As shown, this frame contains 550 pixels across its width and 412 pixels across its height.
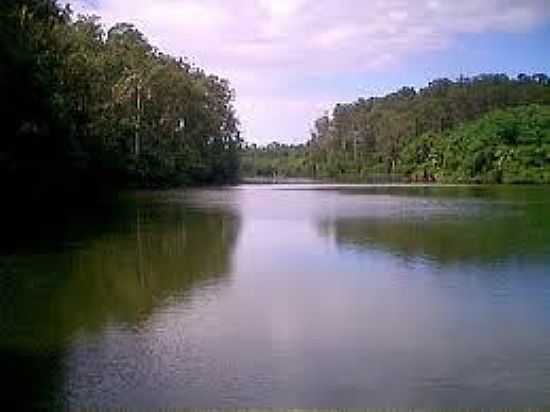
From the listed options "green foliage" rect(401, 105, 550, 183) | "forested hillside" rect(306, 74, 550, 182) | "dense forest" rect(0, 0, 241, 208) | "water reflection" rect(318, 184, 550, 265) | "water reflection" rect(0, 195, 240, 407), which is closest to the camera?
"water reflection" rect(0, 195, 240, 407)

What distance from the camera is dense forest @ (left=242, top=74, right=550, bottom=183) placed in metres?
102

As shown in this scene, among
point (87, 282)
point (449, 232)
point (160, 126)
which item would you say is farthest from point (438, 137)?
point (87, 282)

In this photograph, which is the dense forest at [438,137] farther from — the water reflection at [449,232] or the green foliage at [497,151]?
the water reflection at [449,232]

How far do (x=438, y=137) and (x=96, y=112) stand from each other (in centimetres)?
7258

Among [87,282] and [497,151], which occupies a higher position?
[497,151]

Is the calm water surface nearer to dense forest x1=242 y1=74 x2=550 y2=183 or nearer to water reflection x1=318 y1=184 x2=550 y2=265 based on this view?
water reflection x1=318 y1=184 x2=550 y2=265

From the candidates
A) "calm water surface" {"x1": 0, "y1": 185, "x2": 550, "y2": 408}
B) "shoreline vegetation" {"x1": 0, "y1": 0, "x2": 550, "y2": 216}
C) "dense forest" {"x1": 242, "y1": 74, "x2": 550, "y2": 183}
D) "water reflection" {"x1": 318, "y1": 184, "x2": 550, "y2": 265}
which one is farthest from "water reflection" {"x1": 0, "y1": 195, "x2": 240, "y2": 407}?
"dense forest" {"x1": 242, "y1": 74, "x2": 550, "y2": 183}

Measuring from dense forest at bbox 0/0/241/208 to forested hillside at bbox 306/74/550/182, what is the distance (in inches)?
1134

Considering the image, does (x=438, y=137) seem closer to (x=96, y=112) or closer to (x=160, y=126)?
(x=160, y=126)

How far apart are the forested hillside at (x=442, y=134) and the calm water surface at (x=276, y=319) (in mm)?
74393

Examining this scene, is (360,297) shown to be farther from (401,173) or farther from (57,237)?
(401,173)

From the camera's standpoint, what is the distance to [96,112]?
59.1 metres

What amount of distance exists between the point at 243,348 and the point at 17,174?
83.8 ft

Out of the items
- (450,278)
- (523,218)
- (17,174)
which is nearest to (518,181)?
(523,218)
